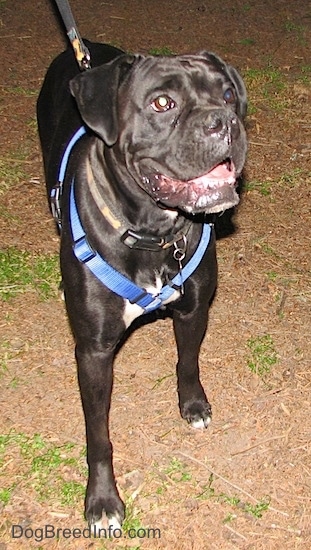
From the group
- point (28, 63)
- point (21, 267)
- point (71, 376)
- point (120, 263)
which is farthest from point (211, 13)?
point (120, 263)

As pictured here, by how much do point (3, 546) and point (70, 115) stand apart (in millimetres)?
2103

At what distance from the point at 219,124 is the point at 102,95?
0.48 m

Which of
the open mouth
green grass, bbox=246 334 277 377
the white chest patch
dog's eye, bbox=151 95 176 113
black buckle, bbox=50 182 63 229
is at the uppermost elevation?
dog's eye, bbox=151 95 176 113

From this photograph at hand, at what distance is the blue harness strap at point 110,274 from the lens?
3381 millimetres

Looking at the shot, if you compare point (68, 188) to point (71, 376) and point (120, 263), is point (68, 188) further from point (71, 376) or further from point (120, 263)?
point (71, 376)

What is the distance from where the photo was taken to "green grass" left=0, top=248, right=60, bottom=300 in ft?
16.6

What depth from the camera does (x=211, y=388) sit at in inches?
177

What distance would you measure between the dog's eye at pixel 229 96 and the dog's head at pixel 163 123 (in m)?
0.07

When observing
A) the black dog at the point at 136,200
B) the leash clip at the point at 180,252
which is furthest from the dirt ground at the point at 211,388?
the leash clip at the point at 180,252

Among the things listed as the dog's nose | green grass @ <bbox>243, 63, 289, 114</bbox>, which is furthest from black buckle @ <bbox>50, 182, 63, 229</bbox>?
green grass @ <bbox>243, 63, 289, 114</bbox>

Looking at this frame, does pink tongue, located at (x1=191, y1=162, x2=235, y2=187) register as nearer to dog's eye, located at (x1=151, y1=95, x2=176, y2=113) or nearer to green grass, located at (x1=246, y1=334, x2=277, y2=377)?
dog's eye, located at (x1=151, y1=95, x2=176, y2=113)

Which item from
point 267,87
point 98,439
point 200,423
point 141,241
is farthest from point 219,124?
point 267,87

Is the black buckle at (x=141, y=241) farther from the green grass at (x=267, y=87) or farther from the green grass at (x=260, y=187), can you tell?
the green grass at (x=267, y=87)

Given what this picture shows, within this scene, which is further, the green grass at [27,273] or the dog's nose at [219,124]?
the green grass at [27,273]
